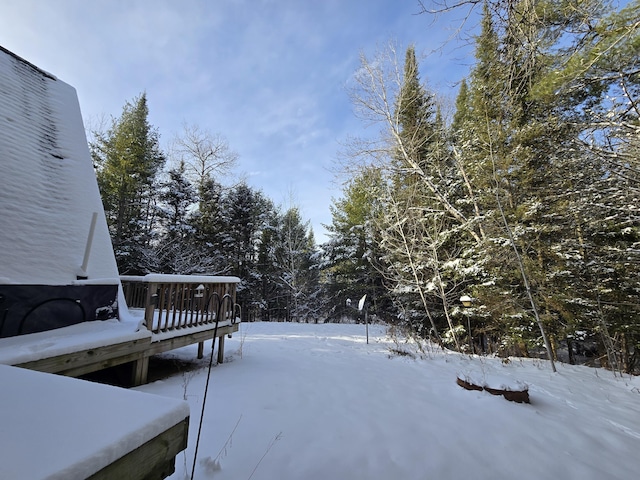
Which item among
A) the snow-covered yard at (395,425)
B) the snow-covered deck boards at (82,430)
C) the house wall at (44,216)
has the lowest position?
the snow-covered yard at (395,425)

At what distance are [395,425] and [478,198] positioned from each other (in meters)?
7.03

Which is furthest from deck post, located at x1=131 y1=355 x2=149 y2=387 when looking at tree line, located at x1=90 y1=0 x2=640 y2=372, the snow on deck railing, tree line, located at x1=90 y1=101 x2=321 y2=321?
tree line, located at x1=90 y1=101 x2=321 y2=321

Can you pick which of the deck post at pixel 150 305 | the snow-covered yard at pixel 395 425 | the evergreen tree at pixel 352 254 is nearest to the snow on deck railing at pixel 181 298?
the deck post at pixel 150 305

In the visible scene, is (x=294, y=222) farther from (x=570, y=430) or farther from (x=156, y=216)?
(x=570, y=430)

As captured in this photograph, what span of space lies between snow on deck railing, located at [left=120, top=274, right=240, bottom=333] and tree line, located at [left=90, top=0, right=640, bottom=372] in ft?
14.3

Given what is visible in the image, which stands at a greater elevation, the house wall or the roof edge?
the roof edge

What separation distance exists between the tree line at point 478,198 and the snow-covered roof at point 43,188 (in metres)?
5.22

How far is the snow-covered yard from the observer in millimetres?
1927

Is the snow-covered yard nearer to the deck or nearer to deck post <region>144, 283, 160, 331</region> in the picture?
the deck

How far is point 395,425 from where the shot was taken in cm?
249

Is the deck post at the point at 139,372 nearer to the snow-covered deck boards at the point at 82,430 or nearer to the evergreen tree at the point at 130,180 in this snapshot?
the snow-covered deck boards at the point at 82,430

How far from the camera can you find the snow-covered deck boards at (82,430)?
0.61 metres

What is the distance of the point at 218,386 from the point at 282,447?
149 centimetres

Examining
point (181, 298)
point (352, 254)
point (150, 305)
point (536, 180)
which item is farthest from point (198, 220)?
point (536, 180)
